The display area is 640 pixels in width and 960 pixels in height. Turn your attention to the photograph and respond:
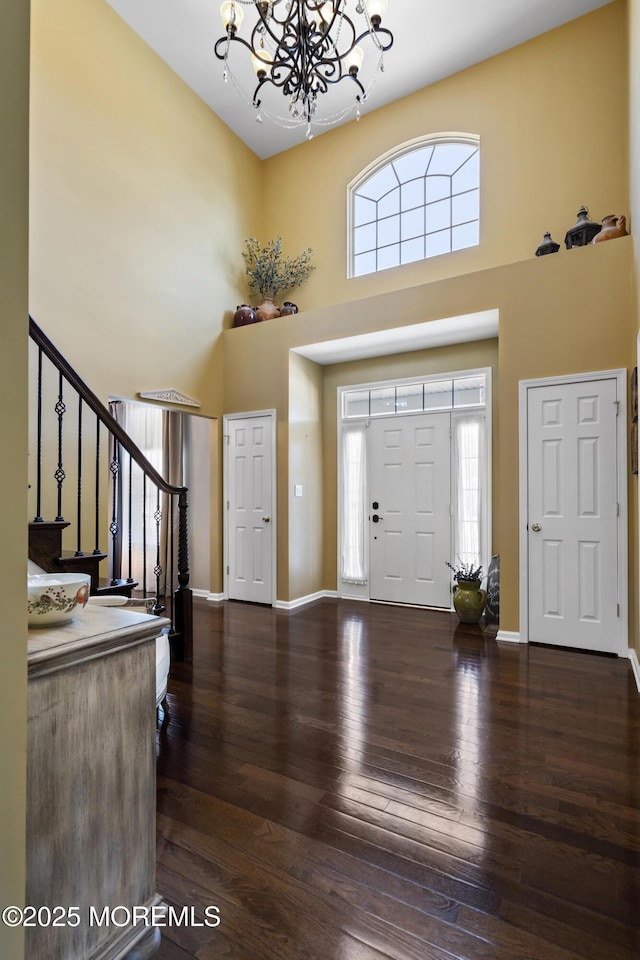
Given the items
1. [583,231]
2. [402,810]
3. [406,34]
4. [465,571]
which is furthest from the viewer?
[465,571]

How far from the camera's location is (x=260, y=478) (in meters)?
5.19

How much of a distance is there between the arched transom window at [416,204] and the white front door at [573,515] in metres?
2.24

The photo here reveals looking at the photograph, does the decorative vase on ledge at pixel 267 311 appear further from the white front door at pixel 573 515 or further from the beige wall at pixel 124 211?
the white front door at pixel 573 515

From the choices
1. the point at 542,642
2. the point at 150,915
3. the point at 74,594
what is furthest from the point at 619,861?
the point at 542,642

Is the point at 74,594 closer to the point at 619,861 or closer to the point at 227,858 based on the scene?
the point at 227,858

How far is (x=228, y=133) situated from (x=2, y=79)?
5887mm

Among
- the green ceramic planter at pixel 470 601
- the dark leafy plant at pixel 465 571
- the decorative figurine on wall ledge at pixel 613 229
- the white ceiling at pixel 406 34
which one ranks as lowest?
the green ceramic planter at pixel 470 601

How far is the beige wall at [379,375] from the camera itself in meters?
4.66

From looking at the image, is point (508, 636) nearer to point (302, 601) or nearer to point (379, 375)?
point (302, 601)

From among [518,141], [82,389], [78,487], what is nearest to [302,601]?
[78,487]

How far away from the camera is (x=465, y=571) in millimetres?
4672

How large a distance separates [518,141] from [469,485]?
3372mm

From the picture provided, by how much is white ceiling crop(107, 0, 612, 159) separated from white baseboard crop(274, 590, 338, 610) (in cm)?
555

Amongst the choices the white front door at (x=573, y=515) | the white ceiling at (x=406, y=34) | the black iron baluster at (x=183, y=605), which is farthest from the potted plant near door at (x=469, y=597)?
the white ceiling at (x=406, y=34)
